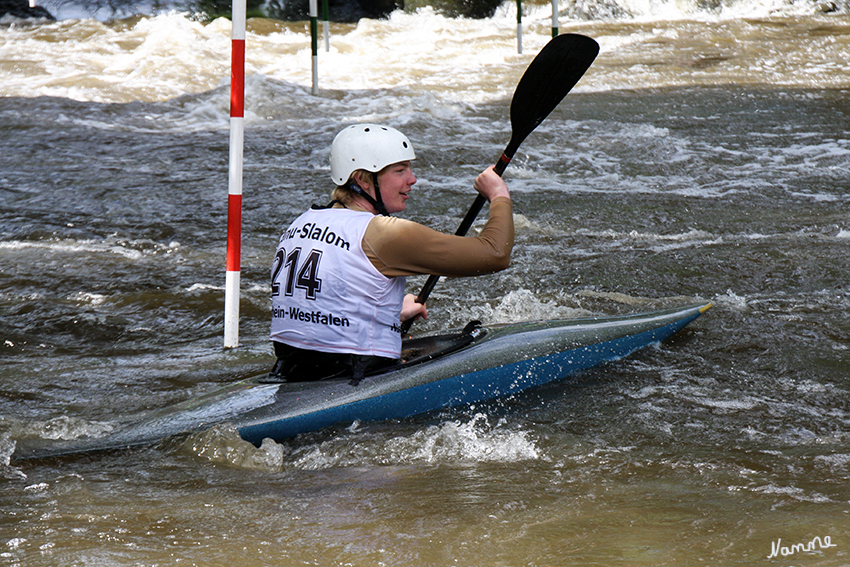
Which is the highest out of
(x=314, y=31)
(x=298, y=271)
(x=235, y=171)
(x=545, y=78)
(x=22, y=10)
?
(x=22, y=10)

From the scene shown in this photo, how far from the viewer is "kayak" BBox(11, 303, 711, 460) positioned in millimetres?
2521

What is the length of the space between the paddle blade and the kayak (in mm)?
804

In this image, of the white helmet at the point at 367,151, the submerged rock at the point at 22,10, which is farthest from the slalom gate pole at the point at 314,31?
the submerged rock at the point at 22,10

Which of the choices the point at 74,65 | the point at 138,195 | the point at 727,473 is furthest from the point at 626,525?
the point at 74,65

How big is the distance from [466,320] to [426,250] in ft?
4.92

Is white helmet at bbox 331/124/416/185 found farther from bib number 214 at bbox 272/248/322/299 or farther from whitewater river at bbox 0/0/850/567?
whitewater river at bbox 0/0/850/567

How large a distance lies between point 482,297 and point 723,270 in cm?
127

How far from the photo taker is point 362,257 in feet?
8.06

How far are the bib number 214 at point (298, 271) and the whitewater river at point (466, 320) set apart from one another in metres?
0.44

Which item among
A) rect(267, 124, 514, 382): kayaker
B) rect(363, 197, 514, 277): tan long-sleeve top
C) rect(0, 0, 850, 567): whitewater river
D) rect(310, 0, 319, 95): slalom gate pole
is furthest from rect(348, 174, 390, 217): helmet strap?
rect(310, 0, 319, 95): slalom gate pole

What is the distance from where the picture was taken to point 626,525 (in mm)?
1884

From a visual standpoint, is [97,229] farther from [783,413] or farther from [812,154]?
[812,154]

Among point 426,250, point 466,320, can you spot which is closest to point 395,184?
point 426,250

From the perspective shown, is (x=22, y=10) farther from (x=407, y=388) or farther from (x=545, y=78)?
(x=407, y=388)
